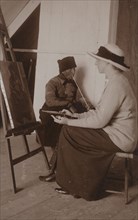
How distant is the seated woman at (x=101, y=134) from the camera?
108 inches

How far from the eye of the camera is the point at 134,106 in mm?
2814

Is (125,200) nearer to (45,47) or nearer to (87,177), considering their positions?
(87,177)

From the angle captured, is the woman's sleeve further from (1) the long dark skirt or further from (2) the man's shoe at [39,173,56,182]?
(2) the man's shoe at [39,173,56,182]

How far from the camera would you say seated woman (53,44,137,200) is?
2.73m

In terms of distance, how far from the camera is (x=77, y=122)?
2.84 metres

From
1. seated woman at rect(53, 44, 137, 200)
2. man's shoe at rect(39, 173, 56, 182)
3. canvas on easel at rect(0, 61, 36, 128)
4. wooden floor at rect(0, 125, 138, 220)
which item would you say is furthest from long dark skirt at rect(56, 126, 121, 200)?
canvas on easel at rect(0, 61, 36, 128)

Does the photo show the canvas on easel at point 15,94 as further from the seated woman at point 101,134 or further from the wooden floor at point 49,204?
the wooden floor at point 49,204

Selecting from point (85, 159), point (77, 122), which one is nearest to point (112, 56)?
point (77, 122)

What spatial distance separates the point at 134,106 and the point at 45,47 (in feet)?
7.45

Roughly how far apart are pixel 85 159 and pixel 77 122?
0.30 metres

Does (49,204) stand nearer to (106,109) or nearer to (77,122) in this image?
(77,122)

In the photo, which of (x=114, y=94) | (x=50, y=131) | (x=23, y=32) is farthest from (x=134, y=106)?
(x=23, y=32)

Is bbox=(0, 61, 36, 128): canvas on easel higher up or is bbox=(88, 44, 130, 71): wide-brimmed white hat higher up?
bbox=(88, 44, 130, 71): wide-brimmed white hat

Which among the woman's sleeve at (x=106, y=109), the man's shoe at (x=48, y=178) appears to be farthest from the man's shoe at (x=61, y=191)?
the woman's sleeve at (x=106, y=109)
